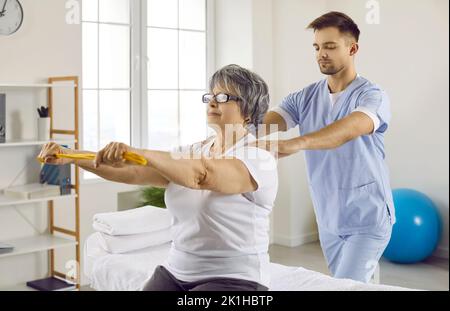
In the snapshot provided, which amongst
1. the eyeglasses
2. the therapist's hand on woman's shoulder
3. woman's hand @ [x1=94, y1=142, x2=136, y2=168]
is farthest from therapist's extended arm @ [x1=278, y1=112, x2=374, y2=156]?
woman's hand @ [x1=94, y1=142, x2=136, y2=168]

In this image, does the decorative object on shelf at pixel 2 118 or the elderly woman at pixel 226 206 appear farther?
the decorative object on shelf at pixel 2 118

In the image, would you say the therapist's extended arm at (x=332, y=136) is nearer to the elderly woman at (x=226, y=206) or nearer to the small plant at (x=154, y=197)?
the elderly woman at (x=226, y=206)

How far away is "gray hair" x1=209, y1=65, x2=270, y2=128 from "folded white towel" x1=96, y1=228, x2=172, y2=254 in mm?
762

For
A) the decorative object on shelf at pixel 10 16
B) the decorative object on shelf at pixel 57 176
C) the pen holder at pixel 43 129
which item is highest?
the decorative object on shelf at pixel 10 16

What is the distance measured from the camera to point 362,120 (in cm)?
161

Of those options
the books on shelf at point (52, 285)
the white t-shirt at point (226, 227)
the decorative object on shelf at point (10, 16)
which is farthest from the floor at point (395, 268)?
the white t-shirt at point (226, 227)

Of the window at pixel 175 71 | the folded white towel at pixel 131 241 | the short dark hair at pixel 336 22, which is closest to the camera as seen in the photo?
the short dark hair at pixel 336 22

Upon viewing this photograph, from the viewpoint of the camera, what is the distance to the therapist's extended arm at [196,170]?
1.00 metres

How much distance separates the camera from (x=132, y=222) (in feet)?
6.64

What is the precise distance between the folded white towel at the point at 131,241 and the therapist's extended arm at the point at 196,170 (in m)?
0.80

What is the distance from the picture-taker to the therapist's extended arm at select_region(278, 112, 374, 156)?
4.41 feet

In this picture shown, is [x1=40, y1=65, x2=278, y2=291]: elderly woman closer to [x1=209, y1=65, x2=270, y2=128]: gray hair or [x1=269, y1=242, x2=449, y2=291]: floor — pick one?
[x1=209, y1=65, x2=270, y2=128]: gray hair

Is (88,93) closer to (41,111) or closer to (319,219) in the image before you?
(41,111)

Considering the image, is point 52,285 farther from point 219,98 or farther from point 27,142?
point 219,98
